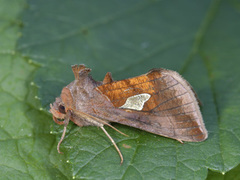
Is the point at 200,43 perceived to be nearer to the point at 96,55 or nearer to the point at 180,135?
the point at 96,55

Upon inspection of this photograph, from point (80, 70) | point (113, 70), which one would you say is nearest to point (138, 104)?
point (80, 70)

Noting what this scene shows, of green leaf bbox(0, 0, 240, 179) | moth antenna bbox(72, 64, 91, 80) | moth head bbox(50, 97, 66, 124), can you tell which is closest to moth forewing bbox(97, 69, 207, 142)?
green leaf bbox(0, 0, 240, 179)

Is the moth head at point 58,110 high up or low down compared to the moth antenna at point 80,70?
down

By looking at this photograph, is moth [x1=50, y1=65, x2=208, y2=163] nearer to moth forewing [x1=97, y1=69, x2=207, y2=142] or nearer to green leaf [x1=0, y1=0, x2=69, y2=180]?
moth forewing [x1=97, y1=69, x2=207, y2=142]

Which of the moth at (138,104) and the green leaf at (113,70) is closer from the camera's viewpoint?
the green leaf at (113,70)

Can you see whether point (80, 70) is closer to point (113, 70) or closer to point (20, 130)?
point (20, 130)

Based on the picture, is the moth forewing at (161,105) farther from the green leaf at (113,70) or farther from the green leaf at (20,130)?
the green leaf at (20,130)

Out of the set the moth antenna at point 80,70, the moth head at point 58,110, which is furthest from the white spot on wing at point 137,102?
the moth head at point 58,110

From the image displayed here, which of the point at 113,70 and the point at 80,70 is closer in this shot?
the point at 80,70
